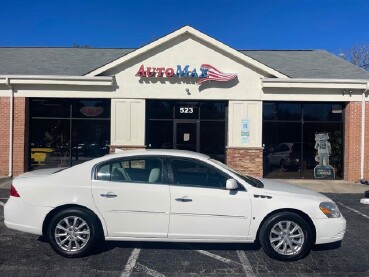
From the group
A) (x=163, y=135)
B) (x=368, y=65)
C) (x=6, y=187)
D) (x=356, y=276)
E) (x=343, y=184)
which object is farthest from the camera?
(x=368, y=65)

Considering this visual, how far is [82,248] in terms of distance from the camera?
5.16m

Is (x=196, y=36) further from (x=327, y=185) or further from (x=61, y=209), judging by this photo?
(x=61, y=209)

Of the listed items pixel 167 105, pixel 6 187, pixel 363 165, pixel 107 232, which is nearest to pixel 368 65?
pixel 363 165

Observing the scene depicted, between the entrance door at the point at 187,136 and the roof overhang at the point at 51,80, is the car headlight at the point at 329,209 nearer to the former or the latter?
the entrance door at the point at 187,136

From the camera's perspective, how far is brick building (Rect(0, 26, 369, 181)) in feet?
43.4

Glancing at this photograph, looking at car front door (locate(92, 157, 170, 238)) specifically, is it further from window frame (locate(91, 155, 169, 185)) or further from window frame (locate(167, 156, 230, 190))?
window frame (locate(167, 156, 230, 190))

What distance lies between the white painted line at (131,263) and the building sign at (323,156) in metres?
10.2

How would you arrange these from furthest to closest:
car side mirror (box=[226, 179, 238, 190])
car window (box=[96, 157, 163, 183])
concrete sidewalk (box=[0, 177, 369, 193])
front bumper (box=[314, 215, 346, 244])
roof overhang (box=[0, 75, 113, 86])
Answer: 1. roof overhang (box=[0, 75, 113, 86])
2. concrete sidewalk (box=[0, 177, 369, 193])
3. car window (box=[96, 157, 163, 183])
4. front bumper (box=[314, 215, 346, 244])
5. car side mirror (box=[226, 179, 238, 190])

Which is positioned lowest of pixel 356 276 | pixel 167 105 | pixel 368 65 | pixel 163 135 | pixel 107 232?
pixel 356 276

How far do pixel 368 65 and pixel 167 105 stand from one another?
1255 inches

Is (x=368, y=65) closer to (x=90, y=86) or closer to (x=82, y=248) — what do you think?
(x=90, y=86)

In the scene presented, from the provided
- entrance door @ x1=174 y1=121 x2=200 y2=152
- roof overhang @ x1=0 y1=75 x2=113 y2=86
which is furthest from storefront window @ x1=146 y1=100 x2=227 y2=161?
roof overhang @ x1=0 y1=75 x2=113 y2=86

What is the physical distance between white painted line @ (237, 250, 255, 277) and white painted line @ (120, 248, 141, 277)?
142 centimetres

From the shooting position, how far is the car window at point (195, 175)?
17.3 ft
